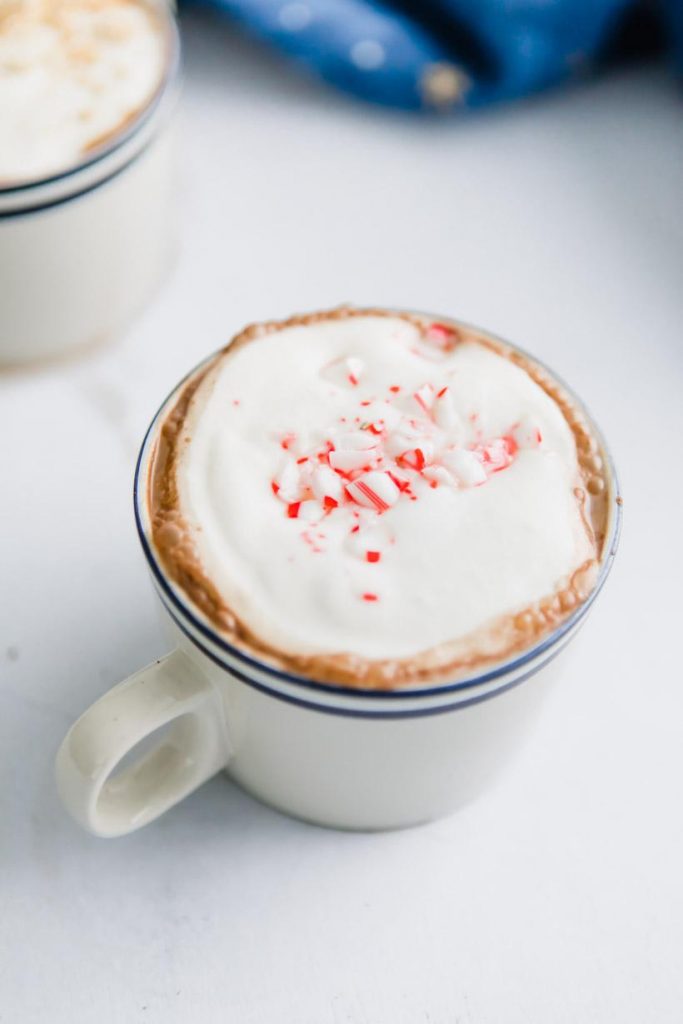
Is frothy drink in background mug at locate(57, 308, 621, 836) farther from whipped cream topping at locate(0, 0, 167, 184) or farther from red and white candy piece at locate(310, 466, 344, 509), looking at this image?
whipped cream topping at locate(0, 0, 167, 184)

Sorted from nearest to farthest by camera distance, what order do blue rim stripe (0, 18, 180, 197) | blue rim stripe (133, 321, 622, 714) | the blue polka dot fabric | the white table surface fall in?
blue rim stripe (133, 321, 622, 714)
the white table surface
blue rim stripe (0, 18, 180, 197)
the blue polka dot fabric

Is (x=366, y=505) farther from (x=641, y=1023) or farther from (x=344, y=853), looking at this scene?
(x=641, y=1023)

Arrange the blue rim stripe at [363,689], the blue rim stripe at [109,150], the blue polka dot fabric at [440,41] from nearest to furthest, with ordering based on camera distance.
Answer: the blue rim stripe at [363,689] → the blue rim stripe at [109,150] → the blue polka dot fabric at [440,41]

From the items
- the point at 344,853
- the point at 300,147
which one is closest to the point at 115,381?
the point at 300,147

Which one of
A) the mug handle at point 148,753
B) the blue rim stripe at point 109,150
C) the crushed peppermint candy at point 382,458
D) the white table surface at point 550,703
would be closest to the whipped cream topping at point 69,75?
the blue rim stripe at point 109,150

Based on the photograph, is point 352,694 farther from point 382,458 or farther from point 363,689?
point 382,458

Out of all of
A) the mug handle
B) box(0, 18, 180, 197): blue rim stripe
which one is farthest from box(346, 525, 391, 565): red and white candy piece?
box(0, 18, 180, 197): blue rim stripe

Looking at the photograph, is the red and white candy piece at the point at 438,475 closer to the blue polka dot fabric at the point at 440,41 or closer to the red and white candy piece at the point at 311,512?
the red and white candy piece at the point at 311,512
